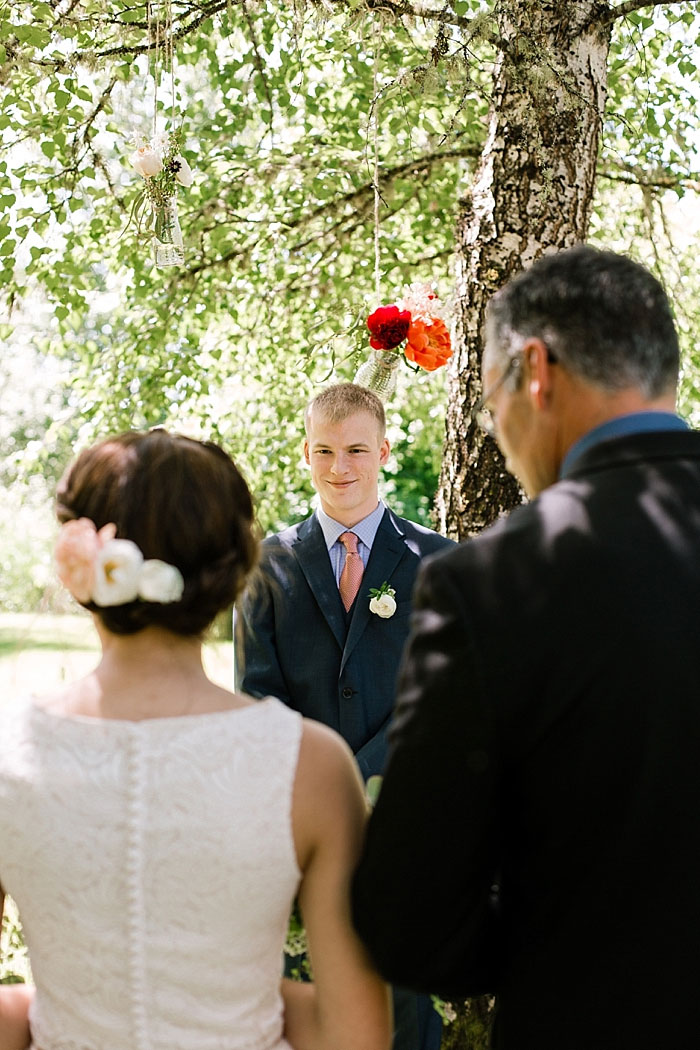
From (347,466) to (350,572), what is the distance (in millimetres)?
360

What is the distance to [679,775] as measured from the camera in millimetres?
1359

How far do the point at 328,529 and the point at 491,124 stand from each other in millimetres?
1644

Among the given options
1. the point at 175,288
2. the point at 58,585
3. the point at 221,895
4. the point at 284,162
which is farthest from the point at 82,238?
the point at 221,895

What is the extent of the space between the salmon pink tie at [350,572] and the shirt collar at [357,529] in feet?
0.06

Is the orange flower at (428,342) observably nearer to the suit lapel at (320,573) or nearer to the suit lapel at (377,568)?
the suit lapel at (377,568)

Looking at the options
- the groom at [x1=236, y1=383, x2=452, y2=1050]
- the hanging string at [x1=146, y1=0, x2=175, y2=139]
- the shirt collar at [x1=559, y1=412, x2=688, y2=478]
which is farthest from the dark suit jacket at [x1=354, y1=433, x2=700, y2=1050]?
the hanging string at [x1=146, y1=0, x2=175, y2=139]

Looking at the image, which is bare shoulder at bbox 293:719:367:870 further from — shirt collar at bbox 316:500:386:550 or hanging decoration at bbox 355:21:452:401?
hanging decoration at bbox 355:21:452:401

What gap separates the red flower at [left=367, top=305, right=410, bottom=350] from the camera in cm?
385

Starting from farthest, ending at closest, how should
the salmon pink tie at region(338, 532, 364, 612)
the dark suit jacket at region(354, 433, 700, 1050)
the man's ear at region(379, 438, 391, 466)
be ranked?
the man's ear at region(379, 438, 391, 466) → the salmon pink tie at region(338, 532, 364, 612) → the dark suit jacket at region(354, 433, 700, 1050)

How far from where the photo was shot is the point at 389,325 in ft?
12.6

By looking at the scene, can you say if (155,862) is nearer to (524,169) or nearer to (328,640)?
(328,640)

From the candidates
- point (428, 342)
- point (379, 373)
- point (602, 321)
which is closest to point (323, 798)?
point (602, 321)

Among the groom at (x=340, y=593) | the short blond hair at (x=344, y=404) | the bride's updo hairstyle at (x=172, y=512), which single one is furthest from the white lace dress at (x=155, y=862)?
the short blond hair at (x=344, y=404)

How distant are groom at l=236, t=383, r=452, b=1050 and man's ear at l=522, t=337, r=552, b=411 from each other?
1.85 m
